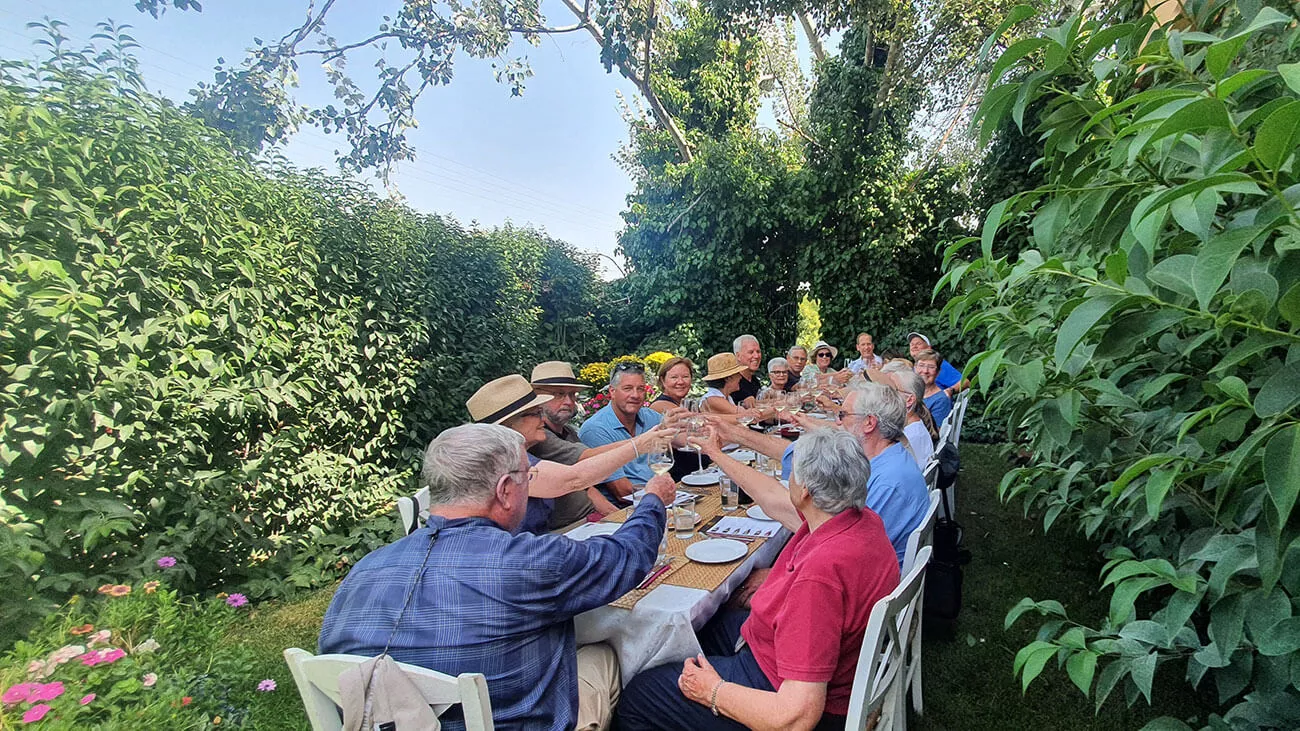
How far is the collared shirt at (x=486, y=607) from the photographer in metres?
1.71

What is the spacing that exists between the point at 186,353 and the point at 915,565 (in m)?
3.91

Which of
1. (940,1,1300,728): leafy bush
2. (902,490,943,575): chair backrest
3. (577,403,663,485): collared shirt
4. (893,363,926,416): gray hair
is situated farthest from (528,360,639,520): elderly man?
(940,1,1300,728): leafy bush

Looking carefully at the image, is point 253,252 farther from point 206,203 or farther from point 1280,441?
point 1280,441

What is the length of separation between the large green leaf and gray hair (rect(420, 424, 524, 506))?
1.78 m

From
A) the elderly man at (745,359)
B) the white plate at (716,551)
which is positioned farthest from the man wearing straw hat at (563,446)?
the elderly man at (745,359)

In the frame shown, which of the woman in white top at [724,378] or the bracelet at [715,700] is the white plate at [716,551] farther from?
the woman in white top at [724,378]

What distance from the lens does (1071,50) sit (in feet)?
3.39

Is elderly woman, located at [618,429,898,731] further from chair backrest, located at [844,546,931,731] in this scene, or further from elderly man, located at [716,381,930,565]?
elderly man, located at [716,381,930,565]

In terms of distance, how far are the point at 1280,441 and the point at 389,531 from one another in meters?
5.06

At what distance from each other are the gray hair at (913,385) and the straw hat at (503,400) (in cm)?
254

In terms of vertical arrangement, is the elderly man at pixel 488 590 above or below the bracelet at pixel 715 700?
above

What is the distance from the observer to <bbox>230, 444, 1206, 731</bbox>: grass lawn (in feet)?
9.49

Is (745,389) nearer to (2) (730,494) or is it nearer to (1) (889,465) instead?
(2) (730,494)

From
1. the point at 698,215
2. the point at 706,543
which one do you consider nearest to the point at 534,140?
the point at 698,215
